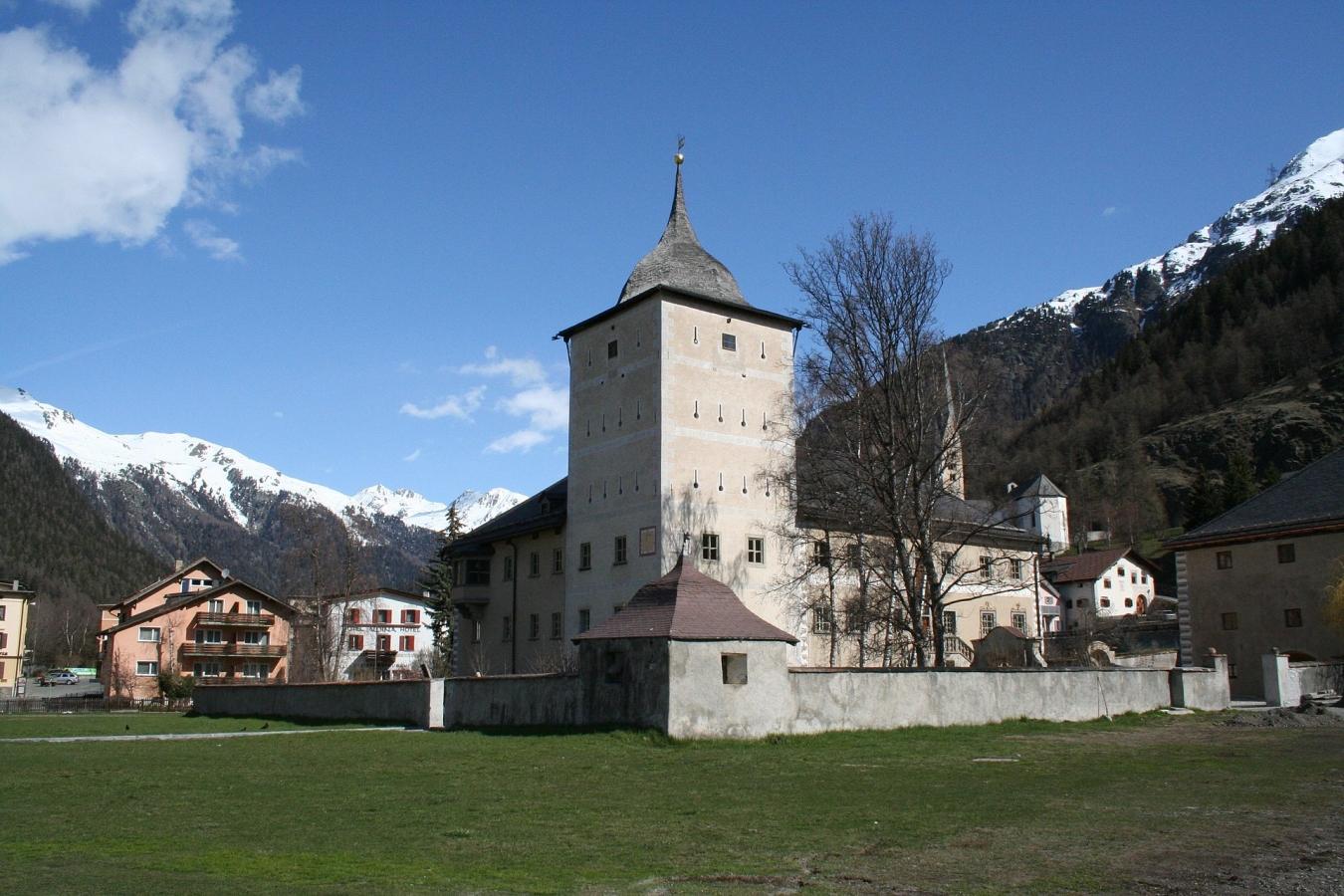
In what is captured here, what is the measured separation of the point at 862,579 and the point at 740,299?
13924 mm

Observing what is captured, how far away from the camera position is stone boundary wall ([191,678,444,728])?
3000 centimetres

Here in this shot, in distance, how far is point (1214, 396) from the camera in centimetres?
15338

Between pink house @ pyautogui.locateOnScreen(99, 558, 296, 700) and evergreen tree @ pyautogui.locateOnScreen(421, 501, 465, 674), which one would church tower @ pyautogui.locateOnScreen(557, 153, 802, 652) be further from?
pink house @ pyautogui.locateOnScreen(99, 558, 296, 700)

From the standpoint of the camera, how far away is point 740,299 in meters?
46.0

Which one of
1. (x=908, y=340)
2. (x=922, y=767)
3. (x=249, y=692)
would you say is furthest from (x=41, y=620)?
(x=922, y=767)

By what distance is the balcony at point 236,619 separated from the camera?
3027 inches

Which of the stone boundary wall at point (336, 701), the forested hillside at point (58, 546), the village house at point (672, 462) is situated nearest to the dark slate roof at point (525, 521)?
the village house at point (672, 462)

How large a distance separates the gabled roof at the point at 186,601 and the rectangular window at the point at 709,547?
145 feet

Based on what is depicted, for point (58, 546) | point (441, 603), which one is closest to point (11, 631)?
point (441, 603)

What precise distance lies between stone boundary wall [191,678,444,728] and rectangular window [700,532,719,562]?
1251cm

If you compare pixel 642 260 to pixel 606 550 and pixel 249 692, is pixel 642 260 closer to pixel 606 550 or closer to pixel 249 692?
pixel 606 550

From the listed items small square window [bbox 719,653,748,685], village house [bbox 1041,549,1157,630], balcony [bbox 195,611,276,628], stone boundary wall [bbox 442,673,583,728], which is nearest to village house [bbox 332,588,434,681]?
balcony [bbox 195,611,276,628]

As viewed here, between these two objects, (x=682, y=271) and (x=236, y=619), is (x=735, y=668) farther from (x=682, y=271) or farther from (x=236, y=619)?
(x=236, y=619)

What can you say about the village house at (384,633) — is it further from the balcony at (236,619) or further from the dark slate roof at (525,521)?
the dark slate roof at (525,521)
